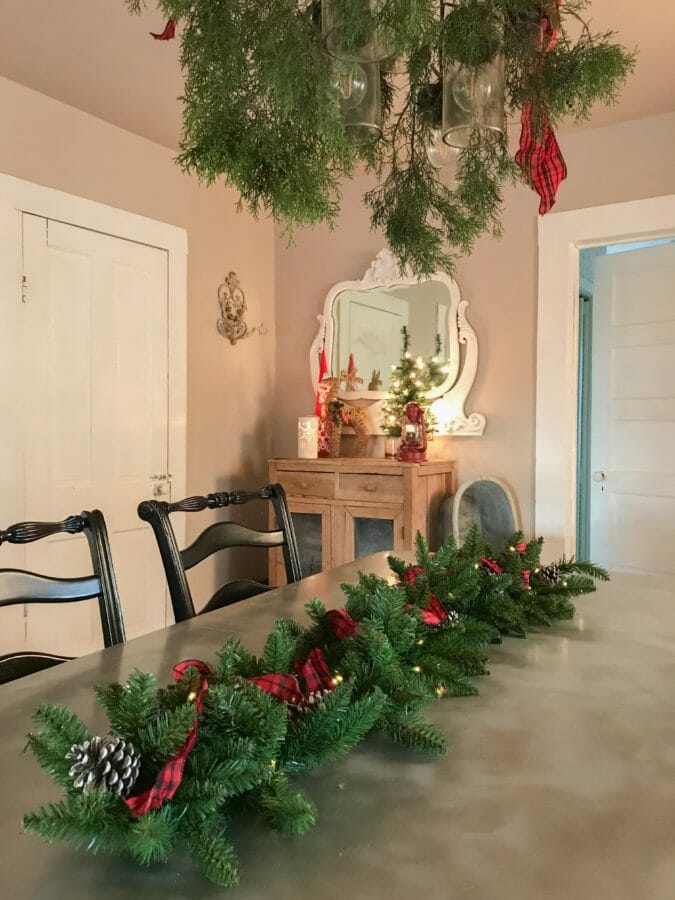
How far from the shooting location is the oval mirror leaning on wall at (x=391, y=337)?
348cm

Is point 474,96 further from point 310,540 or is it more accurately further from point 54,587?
point 310,540

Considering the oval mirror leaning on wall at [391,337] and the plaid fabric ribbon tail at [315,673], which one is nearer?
the plaid fabric ribbon tail at [315,673]

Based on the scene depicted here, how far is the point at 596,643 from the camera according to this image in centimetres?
122

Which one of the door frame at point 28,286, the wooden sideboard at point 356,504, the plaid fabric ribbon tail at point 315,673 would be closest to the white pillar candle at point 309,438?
the wooden sideboard at point 356,504

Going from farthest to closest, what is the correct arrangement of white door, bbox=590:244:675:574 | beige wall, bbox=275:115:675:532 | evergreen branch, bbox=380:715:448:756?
white door, bbox=590:244:675:574 → beige wall, bbox=275:115:675:532 → evergreen branch, bbox=380:715:448:756

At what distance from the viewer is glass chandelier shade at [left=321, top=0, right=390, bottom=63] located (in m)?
0.96

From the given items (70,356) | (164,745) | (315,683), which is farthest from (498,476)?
(164,745)

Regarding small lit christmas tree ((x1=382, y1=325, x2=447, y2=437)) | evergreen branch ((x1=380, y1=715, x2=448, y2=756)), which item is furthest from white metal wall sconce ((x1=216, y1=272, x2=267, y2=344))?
evergreen branch ((x1=380, y1=715, x2=448, y2=756))

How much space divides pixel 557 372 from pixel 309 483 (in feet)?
4.19

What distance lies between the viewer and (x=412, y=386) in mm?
3451

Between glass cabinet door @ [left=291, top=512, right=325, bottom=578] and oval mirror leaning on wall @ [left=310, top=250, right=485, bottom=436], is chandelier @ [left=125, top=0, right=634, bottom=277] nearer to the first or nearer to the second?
oval mirror leaning on wall @ [left=310, top=250, right=485, bottom=436]

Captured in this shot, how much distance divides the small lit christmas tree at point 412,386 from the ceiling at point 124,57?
1287 millimetres

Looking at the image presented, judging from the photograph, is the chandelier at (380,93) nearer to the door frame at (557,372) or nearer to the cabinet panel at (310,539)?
the door frame at (557,372)

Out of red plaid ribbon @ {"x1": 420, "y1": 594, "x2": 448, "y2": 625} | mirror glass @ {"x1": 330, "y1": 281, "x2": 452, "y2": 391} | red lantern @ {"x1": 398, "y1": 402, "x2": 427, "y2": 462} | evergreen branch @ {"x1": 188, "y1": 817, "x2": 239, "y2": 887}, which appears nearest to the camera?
evergreen branch @ {"x1": 188, "y1": 817, "x2": 239, "y2": 887}
